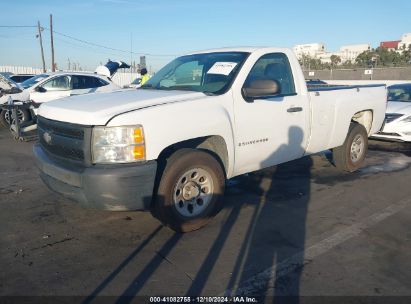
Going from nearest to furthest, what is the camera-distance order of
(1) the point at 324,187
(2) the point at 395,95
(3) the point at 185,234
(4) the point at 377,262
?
(4) the point at 377,262
(3) the point at 185,234
(1) the point at 324,187
(2) the point at 395,95

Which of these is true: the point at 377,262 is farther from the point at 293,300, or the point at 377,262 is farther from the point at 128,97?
the point at 128,97

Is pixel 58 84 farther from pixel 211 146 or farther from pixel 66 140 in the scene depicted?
pixel 211 146

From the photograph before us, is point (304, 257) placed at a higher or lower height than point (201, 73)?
lower

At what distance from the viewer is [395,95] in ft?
32.3

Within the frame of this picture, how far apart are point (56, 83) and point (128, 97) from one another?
27.9ft

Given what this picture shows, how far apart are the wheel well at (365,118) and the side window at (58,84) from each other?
8.59m

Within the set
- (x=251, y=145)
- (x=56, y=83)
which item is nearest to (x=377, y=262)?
(x=251, y=145)

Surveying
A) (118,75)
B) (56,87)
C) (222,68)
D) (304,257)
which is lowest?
(304,257)

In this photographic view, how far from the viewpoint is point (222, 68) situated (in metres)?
4.46

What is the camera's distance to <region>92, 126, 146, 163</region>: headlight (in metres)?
3.38

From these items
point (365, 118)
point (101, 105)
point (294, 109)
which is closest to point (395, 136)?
point (365, 118)

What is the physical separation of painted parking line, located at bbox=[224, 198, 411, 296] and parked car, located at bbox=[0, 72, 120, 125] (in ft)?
29.7

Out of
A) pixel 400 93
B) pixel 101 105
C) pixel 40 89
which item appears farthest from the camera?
pixel 40 89

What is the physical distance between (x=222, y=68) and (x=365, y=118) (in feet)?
11.6
